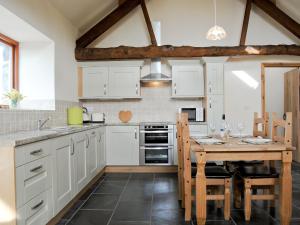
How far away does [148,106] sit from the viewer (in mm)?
4824

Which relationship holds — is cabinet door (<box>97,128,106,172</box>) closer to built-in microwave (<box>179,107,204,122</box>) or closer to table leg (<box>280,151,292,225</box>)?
A: built-in microwave (<box>179,107,204,122</box>)

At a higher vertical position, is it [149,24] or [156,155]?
[149,24]

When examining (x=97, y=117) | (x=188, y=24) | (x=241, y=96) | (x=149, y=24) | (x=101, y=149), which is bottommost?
(x=101, y=149)

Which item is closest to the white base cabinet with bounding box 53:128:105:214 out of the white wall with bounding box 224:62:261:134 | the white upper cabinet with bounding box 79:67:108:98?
the white upper cabinet with bounding box 79:67:108:98

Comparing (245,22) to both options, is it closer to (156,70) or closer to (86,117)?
(156,70)

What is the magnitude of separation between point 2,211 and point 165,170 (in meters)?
2.94

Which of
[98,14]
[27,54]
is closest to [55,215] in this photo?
[27,54]

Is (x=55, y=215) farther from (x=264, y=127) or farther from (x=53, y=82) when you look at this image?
(x=264, y=127)

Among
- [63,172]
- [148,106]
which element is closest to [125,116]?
[148,106]

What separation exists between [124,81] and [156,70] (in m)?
0.64

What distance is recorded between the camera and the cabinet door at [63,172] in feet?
7.43

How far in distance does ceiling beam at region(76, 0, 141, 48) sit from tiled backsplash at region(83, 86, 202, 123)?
1186 millimetres

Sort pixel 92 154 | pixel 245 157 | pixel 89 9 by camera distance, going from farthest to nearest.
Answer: pixel 89 9
pixel 92 154
pixel 245 157

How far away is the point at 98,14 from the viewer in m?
4.50
